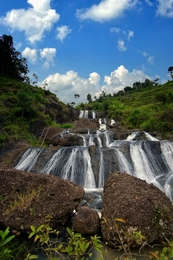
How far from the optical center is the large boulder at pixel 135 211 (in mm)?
5098

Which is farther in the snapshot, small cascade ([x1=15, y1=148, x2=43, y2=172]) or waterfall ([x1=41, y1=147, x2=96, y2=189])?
small cascade ([x1=15, y1=148, x2=43, y2=172])

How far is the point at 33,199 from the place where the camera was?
19.1ft

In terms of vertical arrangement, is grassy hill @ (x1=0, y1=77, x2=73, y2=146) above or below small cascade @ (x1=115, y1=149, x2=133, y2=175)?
above

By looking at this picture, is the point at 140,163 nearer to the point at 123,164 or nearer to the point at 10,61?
the point at 123,164

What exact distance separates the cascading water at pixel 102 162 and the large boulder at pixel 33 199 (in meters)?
5.24

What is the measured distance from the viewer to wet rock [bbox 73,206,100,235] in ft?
18.7

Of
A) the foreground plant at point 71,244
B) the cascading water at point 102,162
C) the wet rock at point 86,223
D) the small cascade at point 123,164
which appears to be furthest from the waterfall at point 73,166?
the foreground plant at point 71,244

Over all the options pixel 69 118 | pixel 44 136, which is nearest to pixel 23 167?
pixel 44 136

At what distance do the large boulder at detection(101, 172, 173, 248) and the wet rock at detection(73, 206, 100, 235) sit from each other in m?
0.26

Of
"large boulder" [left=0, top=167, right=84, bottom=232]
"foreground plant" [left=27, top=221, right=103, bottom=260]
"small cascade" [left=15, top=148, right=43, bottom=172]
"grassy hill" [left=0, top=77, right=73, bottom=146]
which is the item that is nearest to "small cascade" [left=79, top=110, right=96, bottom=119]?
"grassy hill" [left=0, top=77, right=73, bottom=146]

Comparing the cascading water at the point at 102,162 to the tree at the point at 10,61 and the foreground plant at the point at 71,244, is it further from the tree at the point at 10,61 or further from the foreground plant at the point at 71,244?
the tree at the point at 10,61

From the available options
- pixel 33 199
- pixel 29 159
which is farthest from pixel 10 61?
pixel 33 199

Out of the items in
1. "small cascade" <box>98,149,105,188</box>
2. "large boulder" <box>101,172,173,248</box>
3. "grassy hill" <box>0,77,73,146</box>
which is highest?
"grassy hill" <box>0,77,73,146</box>

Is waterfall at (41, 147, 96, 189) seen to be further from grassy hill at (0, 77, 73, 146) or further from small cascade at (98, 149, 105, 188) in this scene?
grassy hill at (0, 77, 73, 146)
